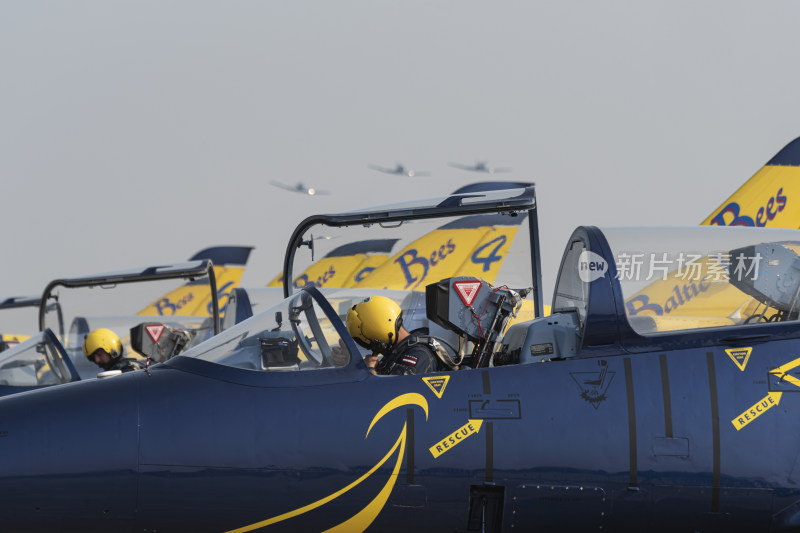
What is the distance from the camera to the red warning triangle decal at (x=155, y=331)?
36.8 ft

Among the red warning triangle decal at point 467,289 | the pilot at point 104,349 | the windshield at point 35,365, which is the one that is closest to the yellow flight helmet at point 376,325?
the red warning triangle decal at point 467,289

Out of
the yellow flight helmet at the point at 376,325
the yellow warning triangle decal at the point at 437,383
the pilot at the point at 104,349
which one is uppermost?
the yellow flight helmet at the point at 376,325

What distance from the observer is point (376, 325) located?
5.68 m

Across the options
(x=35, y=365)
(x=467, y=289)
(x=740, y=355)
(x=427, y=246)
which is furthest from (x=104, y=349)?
(x=740, y=355)

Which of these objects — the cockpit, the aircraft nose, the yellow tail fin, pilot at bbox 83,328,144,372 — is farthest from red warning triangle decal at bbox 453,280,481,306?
the yellow tail fin

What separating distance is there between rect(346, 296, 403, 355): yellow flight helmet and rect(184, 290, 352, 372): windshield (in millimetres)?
465

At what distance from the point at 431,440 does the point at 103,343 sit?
717 centimetres

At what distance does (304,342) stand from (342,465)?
768 mm

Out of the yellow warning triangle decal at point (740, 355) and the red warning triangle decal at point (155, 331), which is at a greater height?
the yellow warning triangle decal at point (740, 355)

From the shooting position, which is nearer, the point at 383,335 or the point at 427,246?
the point at 383,335

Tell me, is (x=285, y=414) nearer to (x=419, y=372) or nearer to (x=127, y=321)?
(x=419, y=372)

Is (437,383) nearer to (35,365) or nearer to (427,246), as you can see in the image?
(427,246)

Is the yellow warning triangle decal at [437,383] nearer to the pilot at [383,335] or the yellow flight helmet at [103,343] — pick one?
the pilot at [383,335]

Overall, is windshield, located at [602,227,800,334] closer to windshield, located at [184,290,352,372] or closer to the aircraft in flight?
the aircraft in flight
